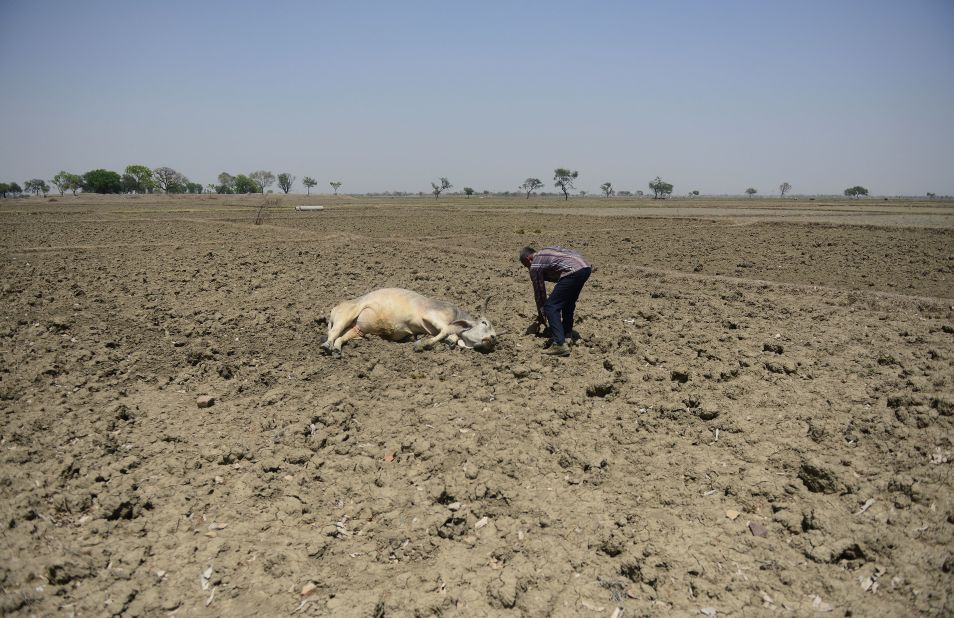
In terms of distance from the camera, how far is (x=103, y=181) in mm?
99000

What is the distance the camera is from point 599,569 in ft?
12.2

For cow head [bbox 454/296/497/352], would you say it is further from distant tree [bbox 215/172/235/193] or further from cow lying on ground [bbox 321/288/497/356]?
distant tree [bbox 215/172/235/193]

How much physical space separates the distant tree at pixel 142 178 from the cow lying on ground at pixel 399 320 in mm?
120534

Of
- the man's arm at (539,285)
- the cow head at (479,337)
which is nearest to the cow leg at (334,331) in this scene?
the cow head at (479,337)

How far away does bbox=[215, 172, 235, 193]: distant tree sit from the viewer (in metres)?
128

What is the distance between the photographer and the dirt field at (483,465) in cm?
353

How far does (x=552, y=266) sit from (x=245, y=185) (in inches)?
5328

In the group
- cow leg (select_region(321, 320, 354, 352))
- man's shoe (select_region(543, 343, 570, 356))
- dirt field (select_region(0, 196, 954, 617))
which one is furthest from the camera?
cow leg (select_region(321, 320, 354, 352))

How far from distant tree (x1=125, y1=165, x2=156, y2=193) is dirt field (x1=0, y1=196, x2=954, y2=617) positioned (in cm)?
11591

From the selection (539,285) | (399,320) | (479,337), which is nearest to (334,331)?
(399,320)

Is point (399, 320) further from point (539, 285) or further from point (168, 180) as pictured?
point (168, 180)

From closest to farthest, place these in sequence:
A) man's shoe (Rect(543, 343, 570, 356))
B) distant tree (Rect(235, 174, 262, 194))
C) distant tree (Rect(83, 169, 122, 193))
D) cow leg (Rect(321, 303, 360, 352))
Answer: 1. man's shoe (Rect(543, 343, 570, 356))
2. cow leg (Rect(321, 303, 360, 352))
3. distant tree (Rect(83, 169, 122, 193))
4. distant tree (Rect(235, 174, 262, 194))

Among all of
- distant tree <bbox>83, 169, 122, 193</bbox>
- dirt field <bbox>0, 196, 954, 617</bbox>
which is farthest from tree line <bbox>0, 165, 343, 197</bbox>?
dirt field <bbox>0, 196, 954, 617</bbox>

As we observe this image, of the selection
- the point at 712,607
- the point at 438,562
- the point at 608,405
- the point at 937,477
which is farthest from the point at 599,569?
the point at 937,477
